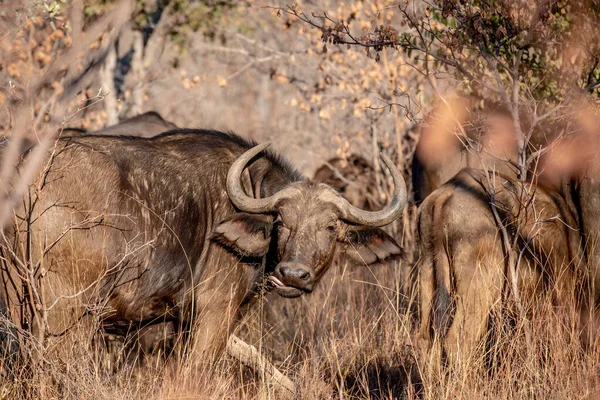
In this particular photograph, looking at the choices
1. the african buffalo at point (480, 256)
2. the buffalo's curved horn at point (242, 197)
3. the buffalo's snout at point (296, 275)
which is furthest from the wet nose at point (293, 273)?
the african buffalo at point (480, 256)

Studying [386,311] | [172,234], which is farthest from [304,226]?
[386,311]

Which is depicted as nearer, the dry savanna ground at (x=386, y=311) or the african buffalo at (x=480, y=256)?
the dry savanna ground at (x=386, y=311)

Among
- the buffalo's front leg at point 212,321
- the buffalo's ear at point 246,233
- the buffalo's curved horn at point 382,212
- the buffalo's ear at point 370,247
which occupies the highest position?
the buffalo's curved horn at point 382,212

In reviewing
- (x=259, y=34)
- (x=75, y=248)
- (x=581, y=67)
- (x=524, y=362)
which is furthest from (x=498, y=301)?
(x=259, y=34)

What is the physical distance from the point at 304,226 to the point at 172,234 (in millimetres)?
795

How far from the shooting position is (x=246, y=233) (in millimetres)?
5184

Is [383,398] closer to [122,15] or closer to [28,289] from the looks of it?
[28,289]

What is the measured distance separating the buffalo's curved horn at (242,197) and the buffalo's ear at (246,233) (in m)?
0.06

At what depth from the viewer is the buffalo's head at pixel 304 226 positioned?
4980mm

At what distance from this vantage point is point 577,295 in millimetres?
5203

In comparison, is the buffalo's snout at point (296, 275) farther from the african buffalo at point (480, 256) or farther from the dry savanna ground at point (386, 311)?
the african buffalo at point (480, 256)

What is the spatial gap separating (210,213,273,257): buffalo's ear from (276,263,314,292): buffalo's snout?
0.47 metres

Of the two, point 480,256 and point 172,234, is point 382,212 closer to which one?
point 480,256

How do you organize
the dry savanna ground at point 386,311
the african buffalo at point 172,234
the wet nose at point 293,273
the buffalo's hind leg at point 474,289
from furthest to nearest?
the buffalo's hind leg at point 474,289 < the wet nose at point 293,273 < the african buffalo at point 172,234 < the dry savanna ground at point 386,311
